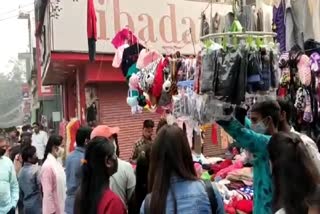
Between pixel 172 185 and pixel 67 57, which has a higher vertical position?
pixel 67 57

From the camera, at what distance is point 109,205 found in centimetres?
318

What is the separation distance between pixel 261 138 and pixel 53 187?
346 cm

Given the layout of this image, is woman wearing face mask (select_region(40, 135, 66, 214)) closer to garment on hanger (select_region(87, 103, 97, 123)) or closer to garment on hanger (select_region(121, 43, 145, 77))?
garment on hanger (select_region(121, 43, 145, 77))

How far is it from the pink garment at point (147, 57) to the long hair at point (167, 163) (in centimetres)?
328

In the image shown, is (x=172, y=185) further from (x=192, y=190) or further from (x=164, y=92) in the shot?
(x=164, y=92)

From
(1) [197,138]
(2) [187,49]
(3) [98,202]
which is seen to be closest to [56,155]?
(1) [197,138]

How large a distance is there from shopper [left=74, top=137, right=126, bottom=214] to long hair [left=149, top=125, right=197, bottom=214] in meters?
0.46

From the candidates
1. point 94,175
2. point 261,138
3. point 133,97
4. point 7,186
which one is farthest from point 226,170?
point 94,175

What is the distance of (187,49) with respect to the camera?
11.7 meters

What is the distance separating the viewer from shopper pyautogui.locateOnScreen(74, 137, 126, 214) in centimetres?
320

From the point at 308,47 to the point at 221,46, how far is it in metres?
2.78

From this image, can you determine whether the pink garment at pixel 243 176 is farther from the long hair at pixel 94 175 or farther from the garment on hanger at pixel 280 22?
the long hair at pixel 94 175

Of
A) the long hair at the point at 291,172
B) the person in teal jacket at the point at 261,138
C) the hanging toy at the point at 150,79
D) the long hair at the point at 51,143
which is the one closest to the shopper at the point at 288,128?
the person in teal jacket at the point at 261,138

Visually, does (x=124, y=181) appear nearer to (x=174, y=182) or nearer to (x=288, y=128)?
(x=288, y=128)
